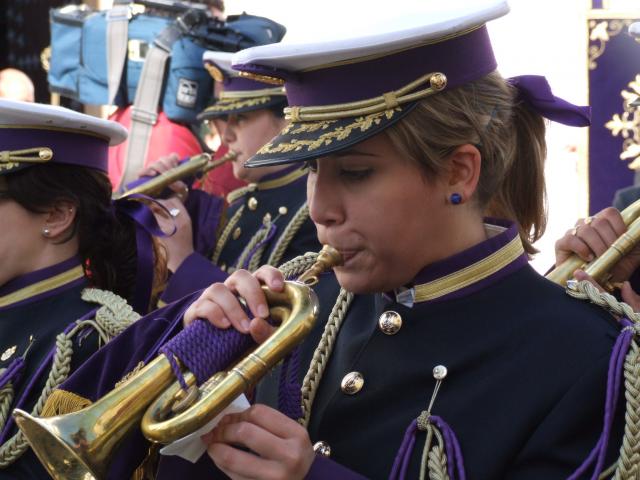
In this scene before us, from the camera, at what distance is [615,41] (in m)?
4.69

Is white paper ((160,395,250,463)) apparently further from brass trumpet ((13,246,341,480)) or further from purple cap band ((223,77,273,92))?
purple cap band ((223,77,273,92))

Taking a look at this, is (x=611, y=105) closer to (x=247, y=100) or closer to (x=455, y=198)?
(x=247, y=100)

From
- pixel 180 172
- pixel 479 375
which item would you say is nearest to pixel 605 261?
pixel 479 375

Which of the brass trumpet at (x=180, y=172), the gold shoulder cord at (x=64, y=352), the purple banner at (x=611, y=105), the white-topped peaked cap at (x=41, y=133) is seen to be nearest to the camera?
the gold shoulder cord at (x=64, y=352)

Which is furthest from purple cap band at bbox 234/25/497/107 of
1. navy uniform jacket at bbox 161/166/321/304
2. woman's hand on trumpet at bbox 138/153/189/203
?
woman's hand on trumpet at bbox 138/153/189/203

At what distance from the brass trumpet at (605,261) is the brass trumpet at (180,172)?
1946 millimetres

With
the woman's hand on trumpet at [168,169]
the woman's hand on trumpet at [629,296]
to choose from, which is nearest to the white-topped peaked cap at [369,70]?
the woman's hand on trumpet at [629,296]

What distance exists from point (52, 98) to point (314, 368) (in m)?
6.78

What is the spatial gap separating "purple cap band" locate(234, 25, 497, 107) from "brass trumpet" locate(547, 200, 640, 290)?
2.77 ft

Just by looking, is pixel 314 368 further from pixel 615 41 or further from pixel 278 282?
pixel 615 41

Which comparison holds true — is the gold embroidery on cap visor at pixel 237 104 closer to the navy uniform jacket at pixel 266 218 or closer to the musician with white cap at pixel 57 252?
the navy uniform jacket at pixel 266 218

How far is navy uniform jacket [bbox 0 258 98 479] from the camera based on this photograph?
2.75 meters

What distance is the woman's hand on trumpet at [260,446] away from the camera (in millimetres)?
1793

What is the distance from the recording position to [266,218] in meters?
4.33
